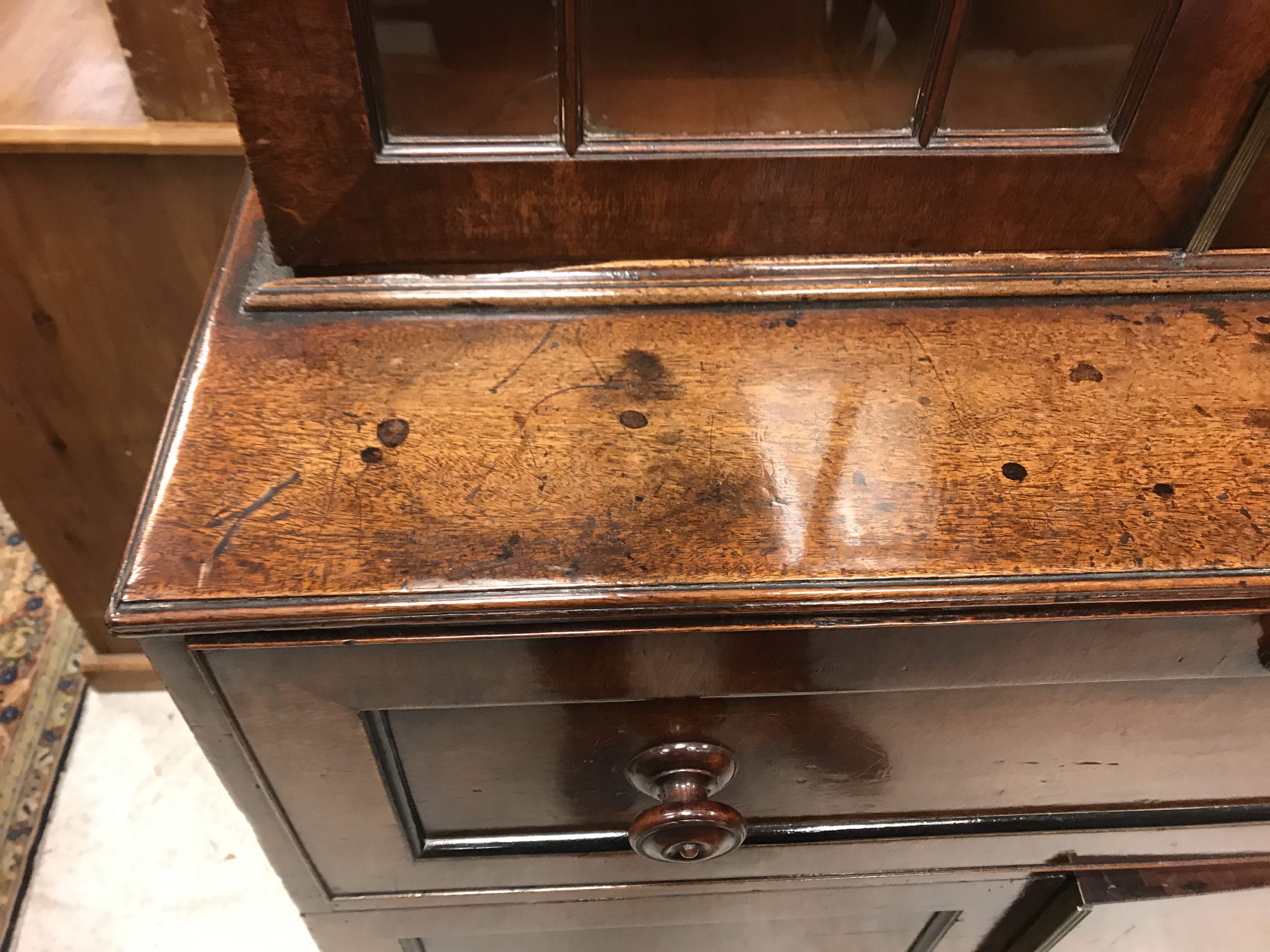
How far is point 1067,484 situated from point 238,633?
477 millimetres

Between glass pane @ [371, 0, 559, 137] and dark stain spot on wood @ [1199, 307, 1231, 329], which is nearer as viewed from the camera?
glass pane @ [371, 0, 559, 137]

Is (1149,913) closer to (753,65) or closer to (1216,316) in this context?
(1216,316)

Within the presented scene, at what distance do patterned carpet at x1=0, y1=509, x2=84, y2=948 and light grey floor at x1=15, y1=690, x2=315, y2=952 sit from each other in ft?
0.07

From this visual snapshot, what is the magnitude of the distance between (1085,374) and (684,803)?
386 mm

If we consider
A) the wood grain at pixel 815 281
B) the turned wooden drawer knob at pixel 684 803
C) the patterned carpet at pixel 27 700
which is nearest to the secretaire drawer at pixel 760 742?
the turned wooden drawer knob at pixel 684 803

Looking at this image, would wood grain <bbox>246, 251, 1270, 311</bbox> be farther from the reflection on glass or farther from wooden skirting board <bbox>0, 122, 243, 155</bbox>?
wooden skirting board <bbox>0, 122, 243, 155</bbox>

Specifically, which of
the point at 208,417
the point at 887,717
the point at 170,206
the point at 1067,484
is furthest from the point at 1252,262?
the point at 170,206

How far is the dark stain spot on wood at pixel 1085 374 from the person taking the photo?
1.98ft

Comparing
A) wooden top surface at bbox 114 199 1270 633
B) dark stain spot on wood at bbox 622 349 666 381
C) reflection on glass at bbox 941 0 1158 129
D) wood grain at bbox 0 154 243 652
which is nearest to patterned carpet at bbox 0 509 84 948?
wood grain at bbox 0 154 243 652

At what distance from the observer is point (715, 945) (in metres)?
0.94

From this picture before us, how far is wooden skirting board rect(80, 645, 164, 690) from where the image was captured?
1.43 metres

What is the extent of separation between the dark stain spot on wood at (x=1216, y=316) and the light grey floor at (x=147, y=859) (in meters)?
1.23

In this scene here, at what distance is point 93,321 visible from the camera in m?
0.97

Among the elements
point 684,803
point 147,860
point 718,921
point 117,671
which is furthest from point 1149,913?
point 117,671
